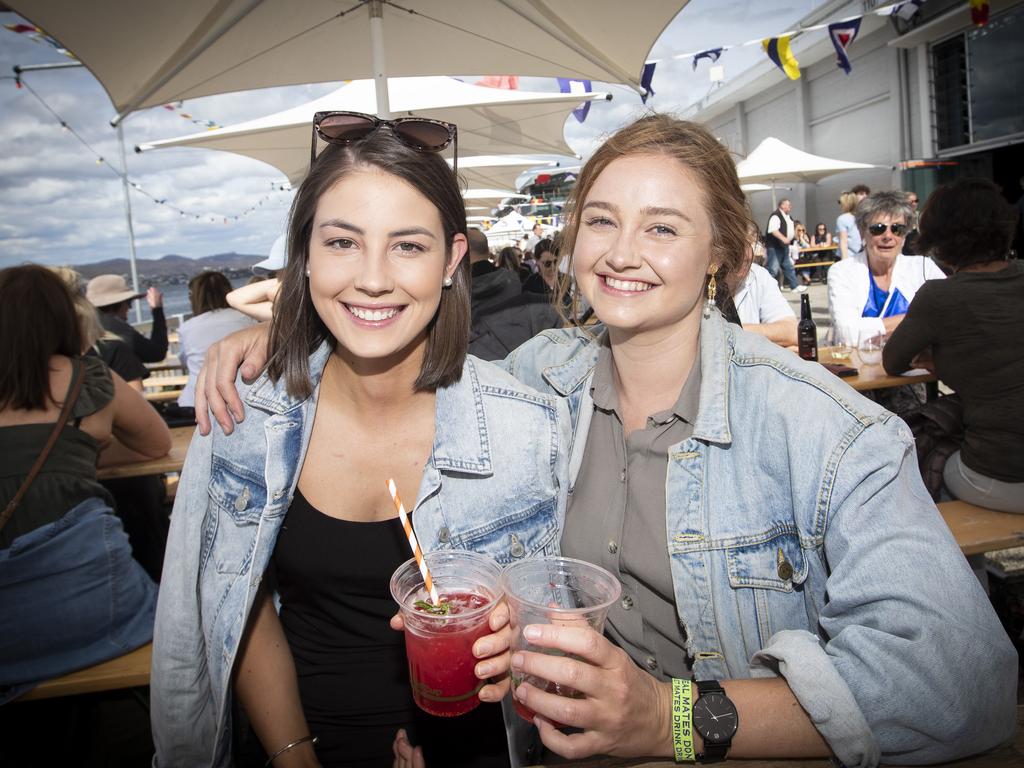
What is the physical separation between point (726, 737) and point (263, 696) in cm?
128

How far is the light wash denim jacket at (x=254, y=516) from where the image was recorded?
1650 mm

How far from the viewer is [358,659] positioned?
1.78m

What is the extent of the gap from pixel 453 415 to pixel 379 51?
3882 mm

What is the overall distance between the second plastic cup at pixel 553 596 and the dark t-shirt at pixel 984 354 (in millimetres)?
2793

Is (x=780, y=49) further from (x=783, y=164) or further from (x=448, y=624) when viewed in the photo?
(x=448, y=624)

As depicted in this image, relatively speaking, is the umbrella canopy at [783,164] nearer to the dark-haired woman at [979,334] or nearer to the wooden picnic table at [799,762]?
the dark-haired woman at [979,334]

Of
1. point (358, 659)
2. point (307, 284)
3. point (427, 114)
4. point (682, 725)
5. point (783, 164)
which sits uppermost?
point (783, 164)

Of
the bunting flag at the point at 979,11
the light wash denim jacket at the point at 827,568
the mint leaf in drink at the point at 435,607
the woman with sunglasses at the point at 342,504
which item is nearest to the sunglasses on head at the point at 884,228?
the light wash denim jacket at the point at 827,568

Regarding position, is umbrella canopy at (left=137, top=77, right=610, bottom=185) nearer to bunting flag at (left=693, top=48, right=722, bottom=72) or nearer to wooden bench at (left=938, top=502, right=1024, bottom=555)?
bunting flag at (left=693, top=48, right=722, bottom=72)

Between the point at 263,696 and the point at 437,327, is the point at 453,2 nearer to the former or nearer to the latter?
the point at 437,327

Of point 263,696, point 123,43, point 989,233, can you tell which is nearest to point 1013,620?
point 989,233

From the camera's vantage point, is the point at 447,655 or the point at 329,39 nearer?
the point at 447,655

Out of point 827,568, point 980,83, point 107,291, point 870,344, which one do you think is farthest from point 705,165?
point 980,83

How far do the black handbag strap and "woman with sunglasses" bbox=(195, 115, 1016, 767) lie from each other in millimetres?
1236
